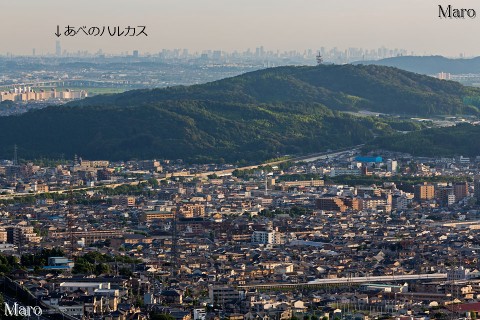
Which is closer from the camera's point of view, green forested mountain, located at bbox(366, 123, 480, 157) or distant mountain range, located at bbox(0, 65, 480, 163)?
green forested mountain, located at bbox(366, 123, 480, 157)

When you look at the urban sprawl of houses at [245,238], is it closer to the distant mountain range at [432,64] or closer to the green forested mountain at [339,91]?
the green forested mountain at [339,91]

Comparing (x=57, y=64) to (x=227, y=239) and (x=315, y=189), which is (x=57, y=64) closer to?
(x=315, y=189)

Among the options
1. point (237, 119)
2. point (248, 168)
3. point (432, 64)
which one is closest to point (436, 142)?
point (248, 168)

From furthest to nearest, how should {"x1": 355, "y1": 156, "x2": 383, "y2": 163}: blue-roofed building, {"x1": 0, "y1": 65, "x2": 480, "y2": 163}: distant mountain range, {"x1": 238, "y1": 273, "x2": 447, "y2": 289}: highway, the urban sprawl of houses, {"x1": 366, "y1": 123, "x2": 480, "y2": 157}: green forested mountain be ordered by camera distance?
1. {"x1": 0, "y1": 65, "x2": 480, "y2": 163}: distant mountain range
2. {"x1": 366, "y1": 123, "x2": 480, "y2": 157}: green forested mountain
3. {"x1": 355, "y1": 156, "x2": 383, "y2": 163}: blue-roofed building
4. {"x1": 238, "y1": 273, "x2": 447, "y2": 289}: highway
5. the urban sprawl of houses

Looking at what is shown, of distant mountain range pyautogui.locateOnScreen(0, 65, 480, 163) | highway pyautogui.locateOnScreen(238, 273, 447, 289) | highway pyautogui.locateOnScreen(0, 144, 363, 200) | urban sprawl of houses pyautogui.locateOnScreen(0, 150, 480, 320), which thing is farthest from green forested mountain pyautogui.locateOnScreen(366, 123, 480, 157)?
highway pyautogui.locateOnScreen(238, 273, 447, 289)

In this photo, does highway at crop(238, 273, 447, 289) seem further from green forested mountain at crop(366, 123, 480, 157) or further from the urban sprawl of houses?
green forested mountain at crop(366, 123, 480, 157)

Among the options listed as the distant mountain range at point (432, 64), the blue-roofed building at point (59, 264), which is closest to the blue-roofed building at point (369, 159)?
the blue-roofed building at point (59, 264)

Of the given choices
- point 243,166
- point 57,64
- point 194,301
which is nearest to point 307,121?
point 243,166
